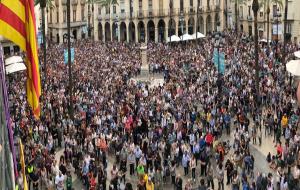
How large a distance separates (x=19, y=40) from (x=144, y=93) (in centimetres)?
2783

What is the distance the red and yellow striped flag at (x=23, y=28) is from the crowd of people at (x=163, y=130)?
4.69 m

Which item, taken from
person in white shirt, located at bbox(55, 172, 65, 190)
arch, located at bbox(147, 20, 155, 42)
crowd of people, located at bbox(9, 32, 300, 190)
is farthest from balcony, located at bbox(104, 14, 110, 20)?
person in white shirt, located at bbox(55, 172, 65, 190)

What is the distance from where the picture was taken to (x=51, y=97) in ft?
113

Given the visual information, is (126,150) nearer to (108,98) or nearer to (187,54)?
(108,98)

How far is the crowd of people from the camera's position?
67.7 feet

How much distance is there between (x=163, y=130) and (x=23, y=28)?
18.1 metres

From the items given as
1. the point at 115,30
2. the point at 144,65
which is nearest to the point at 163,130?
the point at 144,65

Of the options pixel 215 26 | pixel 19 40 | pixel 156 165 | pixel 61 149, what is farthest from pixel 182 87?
pixel 215 26

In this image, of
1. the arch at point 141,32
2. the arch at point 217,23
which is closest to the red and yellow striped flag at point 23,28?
the arch at point 141,32

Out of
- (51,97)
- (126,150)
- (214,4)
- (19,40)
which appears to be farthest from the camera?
(214,4)

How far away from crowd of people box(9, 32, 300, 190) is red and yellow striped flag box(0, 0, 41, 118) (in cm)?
469

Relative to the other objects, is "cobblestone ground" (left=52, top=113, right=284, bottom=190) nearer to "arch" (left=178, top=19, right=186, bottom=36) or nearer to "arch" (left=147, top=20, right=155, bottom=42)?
"arch" (left=178, top=19, right=186, bottom=36)

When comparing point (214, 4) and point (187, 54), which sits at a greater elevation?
point (214, 4)

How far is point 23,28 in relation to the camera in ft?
28.7
